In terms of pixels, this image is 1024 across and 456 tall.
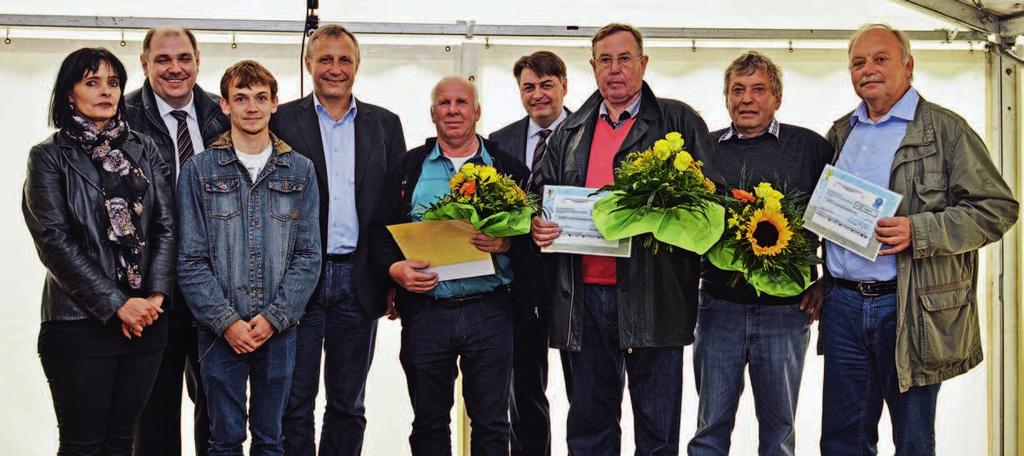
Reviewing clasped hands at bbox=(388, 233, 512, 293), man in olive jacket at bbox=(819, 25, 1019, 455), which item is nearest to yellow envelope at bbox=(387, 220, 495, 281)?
clasped hands at bbox=(388, 233, 512, 293)

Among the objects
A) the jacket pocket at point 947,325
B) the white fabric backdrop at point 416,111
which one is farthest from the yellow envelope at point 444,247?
the jacket pocket at point 947,325

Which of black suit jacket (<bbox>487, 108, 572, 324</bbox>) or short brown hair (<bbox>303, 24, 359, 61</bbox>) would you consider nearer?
black suit jacket (<bbox>487, 108, 572, 324</bbox>)

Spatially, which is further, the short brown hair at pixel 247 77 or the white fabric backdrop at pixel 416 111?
the white fabric backdrop at pixel 416 111

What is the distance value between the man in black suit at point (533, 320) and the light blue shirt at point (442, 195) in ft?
1.24

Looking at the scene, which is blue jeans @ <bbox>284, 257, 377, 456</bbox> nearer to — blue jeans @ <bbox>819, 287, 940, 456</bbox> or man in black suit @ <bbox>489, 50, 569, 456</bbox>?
man in black suit @ <bbox>489, 50, 569, 456</bbox>

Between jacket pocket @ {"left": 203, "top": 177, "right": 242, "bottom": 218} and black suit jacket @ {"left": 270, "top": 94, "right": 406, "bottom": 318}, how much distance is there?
0.41 m

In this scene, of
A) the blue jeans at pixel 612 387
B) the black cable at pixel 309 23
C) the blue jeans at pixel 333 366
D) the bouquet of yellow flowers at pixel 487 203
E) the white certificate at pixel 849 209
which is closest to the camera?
the white certificate at pixel 849 209

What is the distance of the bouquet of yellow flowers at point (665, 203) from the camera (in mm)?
3361

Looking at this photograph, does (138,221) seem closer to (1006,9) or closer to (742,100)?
(742,100)

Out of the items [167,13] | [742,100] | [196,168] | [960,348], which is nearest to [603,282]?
[742,100]

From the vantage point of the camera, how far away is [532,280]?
3939mm

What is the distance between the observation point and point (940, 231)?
→ 338cm

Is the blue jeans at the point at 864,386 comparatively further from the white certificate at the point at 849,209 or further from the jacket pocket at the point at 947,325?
the white certificate at the point at 849,209

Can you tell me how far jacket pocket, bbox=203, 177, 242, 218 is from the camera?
3568mm
